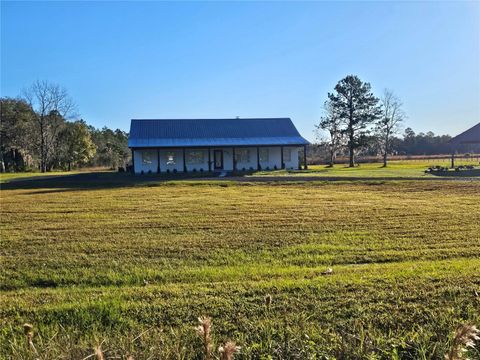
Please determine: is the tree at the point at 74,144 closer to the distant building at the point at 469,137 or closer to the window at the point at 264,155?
the window at the point at 264,155

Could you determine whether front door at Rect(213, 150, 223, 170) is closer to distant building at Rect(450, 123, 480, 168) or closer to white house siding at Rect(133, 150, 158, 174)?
white house siding at Rect(133, 150, 158, 174)

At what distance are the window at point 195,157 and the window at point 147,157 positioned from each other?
3.02 meters

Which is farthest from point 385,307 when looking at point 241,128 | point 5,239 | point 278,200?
point 241,128

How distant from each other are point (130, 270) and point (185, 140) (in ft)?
101

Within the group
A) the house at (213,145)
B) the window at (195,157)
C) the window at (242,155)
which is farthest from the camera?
the window at (242,155)

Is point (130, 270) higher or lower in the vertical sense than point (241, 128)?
lower

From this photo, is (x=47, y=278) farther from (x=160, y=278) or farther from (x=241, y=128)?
(x=241, y=128)

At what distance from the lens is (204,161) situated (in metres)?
36.2

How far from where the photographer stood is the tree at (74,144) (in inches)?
2323

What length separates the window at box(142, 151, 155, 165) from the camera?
34938 mm

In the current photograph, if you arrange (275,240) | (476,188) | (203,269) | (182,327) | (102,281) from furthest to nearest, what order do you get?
(476,188), (275,240), (203,269), (102,281), (182,327)

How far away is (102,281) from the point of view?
211 inches

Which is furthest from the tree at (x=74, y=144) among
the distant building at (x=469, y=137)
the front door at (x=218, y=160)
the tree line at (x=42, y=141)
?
the distant building at (x=469, y=137)

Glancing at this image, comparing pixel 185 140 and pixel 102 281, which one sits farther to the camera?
pixel 185 140
